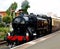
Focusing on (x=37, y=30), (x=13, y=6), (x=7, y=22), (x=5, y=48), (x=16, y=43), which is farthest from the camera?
(x=13, y=6)

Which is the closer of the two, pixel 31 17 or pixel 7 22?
pixel 31 17

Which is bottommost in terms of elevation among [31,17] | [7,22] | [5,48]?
[7,22]

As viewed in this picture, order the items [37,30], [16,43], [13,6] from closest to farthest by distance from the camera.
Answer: [16,43], [37,30], [13,6]

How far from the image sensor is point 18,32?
18344mm

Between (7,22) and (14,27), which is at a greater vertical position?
(14,27)

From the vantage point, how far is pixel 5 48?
16.3m

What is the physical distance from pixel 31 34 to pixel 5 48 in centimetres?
284

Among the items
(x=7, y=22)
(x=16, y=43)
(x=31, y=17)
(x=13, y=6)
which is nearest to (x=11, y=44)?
(x=16, y=43)

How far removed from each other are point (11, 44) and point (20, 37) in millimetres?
910

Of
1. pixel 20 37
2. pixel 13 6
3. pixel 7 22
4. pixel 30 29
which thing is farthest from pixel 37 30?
pixel 13 6

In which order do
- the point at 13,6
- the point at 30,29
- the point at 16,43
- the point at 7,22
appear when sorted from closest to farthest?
1. the point at 16,43
2. the point at 30,29
3. the point at 7,22
4. the point at 13,6

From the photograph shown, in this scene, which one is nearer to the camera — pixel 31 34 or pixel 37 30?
pixel 31 34

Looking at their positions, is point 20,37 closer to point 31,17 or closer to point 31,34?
point 31,34

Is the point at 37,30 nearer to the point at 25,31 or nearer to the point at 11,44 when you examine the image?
the point at 25,31
